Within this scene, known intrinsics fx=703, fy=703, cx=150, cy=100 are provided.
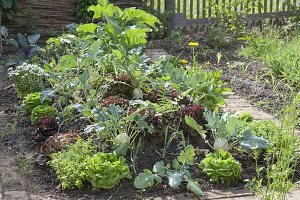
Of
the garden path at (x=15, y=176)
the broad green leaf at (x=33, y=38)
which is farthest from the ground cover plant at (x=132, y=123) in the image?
the broad green leaf at (x=33, y=38)

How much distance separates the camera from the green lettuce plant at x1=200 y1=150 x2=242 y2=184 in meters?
4.89

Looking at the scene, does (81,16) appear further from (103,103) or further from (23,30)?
(103,103)

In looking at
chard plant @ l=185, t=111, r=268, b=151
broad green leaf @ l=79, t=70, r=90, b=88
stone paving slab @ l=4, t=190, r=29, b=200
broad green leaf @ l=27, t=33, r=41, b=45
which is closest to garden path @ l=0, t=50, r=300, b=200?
stone paving slab @ l=4, t=190, r=29, b=200

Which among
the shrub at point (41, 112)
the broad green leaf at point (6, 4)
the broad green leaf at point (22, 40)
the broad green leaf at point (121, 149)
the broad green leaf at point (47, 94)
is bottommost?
the broad green leaf at point (121, 149)

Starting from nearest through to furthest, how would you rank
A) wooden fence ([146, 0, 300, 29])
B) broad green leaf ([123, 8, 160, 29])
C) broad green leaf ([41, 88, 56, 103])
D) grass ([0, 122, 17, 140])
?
1. grass ([0, 122, 17, 140])
2. broad green leaf ([41, 88, 56, 103])
3. broad green leaf ([123, 8, 160, 29])
4. wooden fence ([146, 0, 300, 29])

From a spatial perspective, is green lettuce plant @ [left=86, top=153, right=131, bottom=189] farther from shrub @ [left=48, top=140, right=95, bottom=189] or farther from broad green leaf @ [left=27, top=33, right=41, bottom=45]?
broad green leaf @ [left=27, top=33, right=41, bottom=45]

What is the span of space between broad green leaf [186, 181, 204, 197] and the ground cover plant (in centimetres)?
1

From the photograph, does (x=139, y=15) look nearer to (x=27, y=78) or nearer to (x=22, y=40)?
(x=27, y=78)

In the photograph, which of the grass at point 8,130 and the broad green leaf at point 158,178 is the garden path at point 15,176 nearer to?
the grass at point 8,130

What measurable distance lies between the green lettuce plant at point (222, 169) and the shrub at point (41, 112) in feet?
5.15

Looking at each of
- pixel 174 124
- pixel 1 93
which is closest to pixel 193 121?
pixel 174 124

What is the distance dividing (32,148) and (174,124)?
1.14m

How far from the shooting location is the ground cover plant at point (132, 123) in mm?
4855

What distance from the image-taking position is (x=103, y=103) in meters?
5.68
